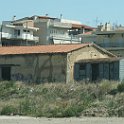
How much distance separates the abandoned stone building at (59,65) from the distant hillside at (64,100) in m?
6.11

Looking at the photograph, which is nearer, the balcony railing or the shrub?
the shrub

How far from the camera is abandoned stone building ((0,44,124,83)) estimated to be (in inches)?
2384

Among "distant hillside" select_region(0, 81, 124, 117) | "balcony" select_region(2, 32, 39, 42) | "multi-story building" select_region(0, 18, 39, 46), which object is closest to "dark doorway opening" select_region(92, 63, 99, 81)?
"distant hillside" select_region(0, 81, 124, 117)

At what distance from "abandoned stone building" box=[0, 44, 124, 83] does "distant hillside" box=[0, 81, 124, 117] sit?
611 centimetres

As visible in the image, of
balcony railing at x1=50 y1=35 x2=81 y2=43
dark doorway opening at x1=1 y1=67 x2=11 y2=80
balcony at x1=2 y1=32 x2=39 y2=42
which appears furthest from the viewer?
balcony railing at x1=50 y1=35 x2=81 y2=43

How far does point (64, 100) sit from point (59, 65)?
15682mm

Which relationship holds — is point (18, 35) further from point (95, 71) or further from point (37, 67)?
point (95, 71)

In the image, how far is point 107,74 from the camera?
2367 inches

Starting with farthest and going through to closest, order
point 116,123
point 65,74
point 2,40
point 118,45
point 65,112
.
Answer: point 2,40, point 118,45, point 65,74, point 65,112, point 116,123

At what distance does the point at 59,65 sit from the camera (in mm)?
61531

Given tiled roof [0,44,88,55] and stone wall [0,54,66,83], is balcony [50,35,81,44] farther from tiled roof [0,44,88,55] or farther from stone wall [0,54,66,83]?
stone wall [0,54,66,83]

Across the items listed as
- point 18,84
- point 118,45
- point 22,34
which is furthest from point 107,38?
point 18,84

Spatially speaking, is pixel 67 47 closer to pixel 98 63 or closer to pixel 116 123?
pixel 98 63

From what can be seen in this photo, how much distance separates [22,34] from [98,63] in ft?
204
